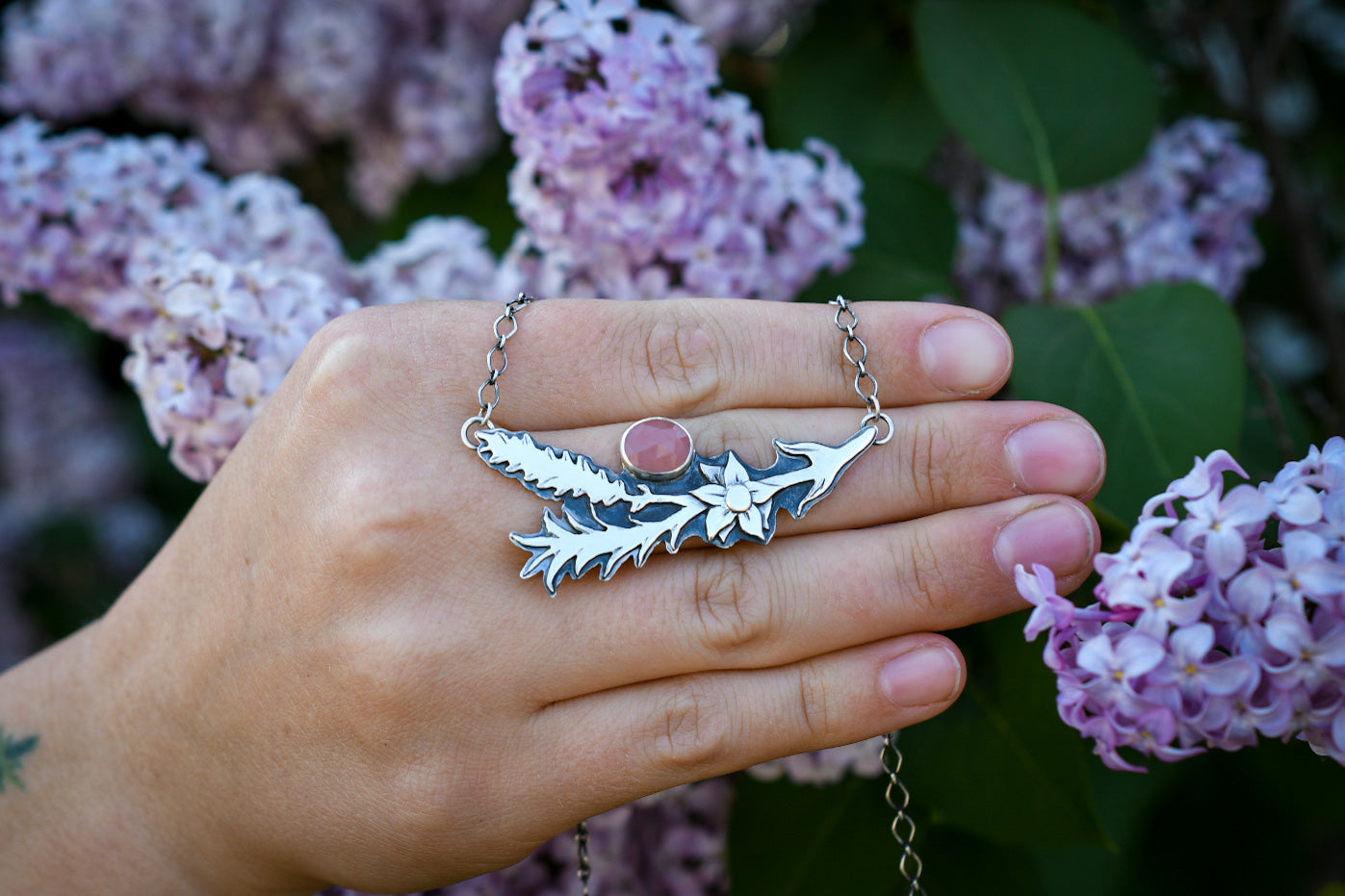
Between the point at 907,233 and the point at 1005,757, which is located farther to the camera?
the point at 907,233

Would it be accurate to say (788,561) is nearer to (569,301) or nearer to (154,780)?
(569,301)

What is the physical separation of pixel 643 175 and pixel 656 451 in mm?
514

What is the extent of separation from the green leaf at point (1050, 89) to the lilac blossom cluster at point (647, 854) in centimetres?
116

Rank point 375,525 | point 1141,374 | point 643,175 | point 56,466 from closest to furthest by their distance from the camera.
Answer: point 375,525, point 1141,374, point 643,175, point 56,466

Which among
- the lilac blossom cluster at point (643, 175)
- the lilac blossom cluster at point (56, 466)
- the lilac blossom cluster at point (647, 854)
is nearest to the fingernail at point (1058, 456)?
the lilac blossom cluster at point (643, 175)

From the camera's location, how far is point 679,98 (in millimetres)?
1238

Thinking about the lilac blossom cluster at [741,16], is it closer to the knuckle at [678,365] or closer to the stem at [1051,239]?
the stem at [1051,239]

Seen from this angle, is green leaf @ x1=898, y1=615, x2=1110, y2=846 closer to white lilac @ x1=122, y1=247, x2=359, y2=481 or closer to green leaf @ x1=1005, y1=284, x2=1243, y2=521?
green leaf @ x1=1005, y1=284, x2=1243, y2=521

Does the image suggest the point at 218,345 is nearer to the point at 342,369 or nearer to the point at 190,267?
the point at 190,267

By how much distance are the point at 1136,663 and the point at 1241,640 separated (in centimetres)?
9

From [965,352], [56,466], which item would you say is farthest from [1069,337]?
[56,466]

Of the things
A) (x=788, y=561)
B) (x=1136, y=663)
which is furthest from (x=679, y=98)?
→ (x=1136, y=663)

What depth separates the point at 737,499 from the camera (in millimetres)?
976

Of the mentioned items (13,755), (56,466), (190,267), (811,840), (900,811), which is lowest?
(56,466)
